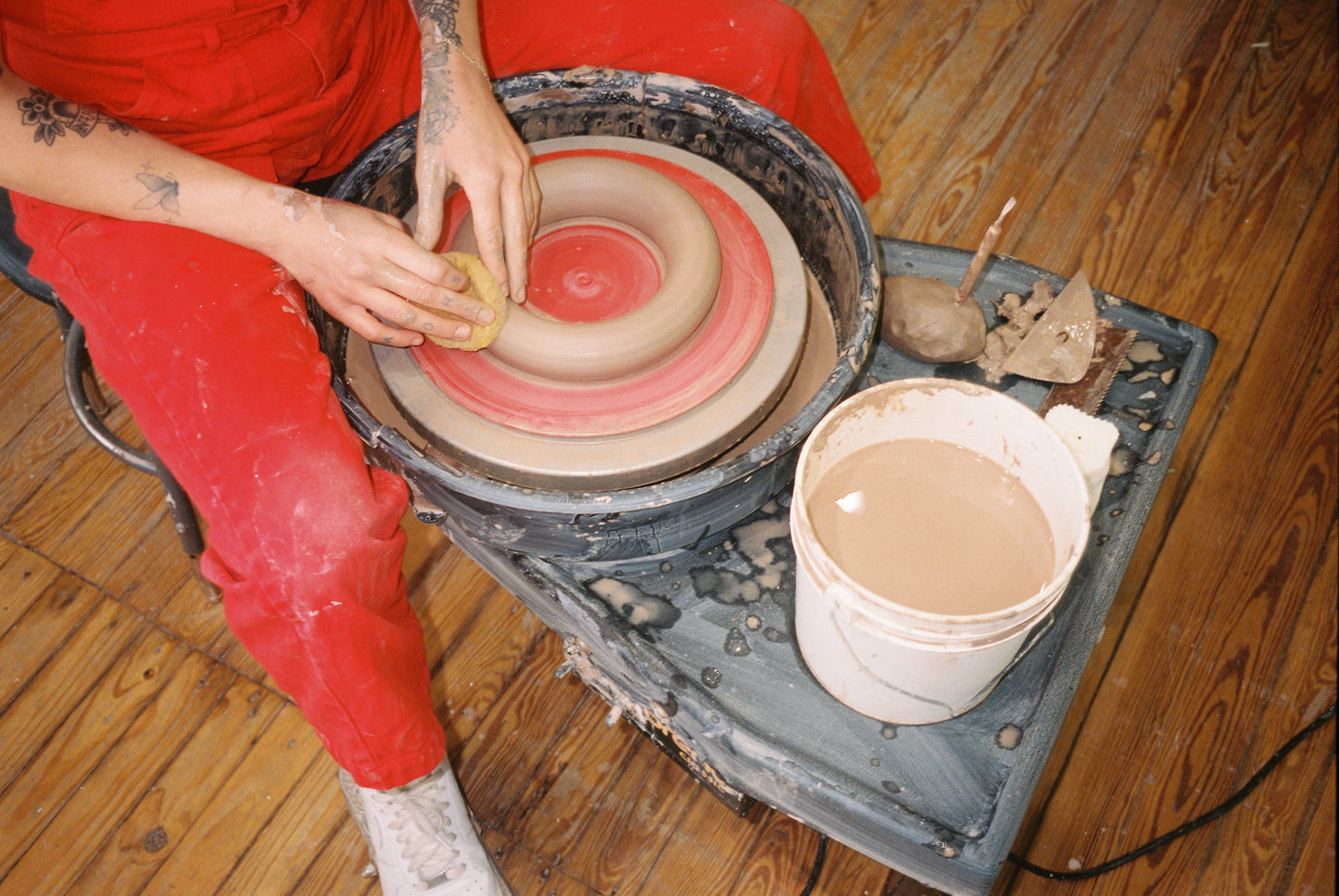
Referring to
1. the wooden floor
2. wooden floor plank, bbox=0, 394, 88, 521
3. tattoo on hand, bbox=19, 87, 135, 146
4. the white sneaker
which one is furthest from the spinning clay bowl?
wooden floor plank, bbox=0, 394, 88, 521

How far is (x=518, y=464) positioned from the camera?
1.09 metres

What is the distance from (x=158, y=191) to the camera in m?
1.04

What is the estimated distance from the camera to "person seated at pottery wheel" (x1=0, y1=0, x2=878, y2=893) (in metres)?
1.01

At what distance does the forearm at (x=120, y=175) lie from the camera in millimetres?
1007

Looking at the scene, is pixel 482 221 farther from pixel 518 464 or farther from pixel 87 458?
pixel 87 458

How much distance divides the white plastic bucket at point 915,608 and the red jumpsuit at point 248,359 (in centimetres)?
49

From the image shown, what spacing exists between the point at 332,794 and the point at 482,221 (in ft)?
3.11

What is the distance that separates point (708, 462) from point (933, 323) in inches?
14.1

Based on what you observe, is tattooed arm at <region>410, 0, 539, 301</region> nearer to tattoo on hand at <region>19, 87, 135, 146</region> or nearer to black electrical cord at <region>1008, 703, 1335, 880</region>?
tattoo on hand at <region>19, 87, 135, 146</region>

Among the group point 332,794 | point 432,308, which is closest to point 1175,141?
point 432,308

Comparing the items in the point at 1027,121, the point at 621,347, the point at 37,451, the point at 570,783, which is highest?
the point at 621,347

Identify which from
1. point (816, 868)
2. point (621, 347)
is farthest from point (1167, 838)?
point (621, 347)

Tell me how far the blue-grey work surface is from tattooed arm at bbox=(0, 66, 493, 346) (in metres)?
0.36

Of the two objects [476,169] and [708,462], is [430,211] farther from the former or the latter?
[708,462]
